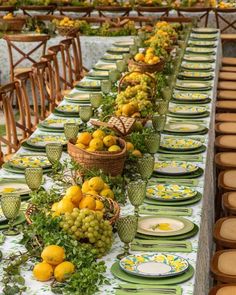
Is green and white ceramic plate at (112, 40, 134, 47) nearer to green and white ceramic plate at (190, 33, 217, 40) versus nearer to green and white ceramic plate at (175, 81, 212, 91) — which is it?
green and white ceramic plate at (190, 33, 217, 40)

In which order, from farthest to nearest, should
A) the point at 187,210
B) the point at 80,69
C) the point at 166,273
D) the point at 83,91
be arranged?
1. the point at 80,69
2. the point at 83,91
3. the point at 187,210
4. the point at 166,273

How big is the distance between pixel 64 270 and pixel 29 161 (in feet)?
4.78

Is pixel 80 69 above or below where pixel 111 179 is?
below

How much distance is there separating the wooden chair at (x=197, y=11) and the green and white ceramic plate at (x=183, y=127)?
6291mm

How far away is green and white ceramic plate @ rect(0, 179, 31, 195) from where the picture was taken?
3482mm

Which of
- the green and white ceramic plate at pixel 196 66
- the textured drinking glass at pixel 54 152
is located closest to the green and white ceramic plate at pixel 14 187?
the textured drinking glass at pixel 54 152

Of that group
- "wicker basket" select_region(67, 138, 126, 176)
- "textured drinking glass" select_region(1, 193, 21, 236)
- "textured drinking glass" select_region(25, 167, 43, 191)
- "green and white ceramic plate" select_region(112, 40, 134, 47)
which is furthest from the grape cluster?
"green and white ceramic plate" select_region(112, 40, 134, 47)

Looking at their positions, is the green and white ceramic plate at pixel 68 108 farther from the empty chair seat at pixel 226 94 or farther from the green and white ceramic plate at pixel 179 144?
the empty chair seat at pixel 226 94

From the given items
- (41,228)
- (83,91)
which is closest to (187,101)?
(83,91)

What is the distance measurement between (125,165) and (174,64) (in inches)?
104

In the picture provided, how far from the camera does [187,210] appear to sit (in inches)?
131

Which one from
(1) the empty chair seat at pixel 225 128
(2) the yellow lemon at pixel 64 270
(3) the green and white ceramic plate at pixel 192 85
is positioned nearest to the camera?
(2) the yellow lemon at pixel 64 270

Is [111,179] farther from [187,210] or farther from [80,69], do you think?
[80,69]

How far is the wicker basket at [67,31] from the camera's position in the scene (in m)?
8.10
